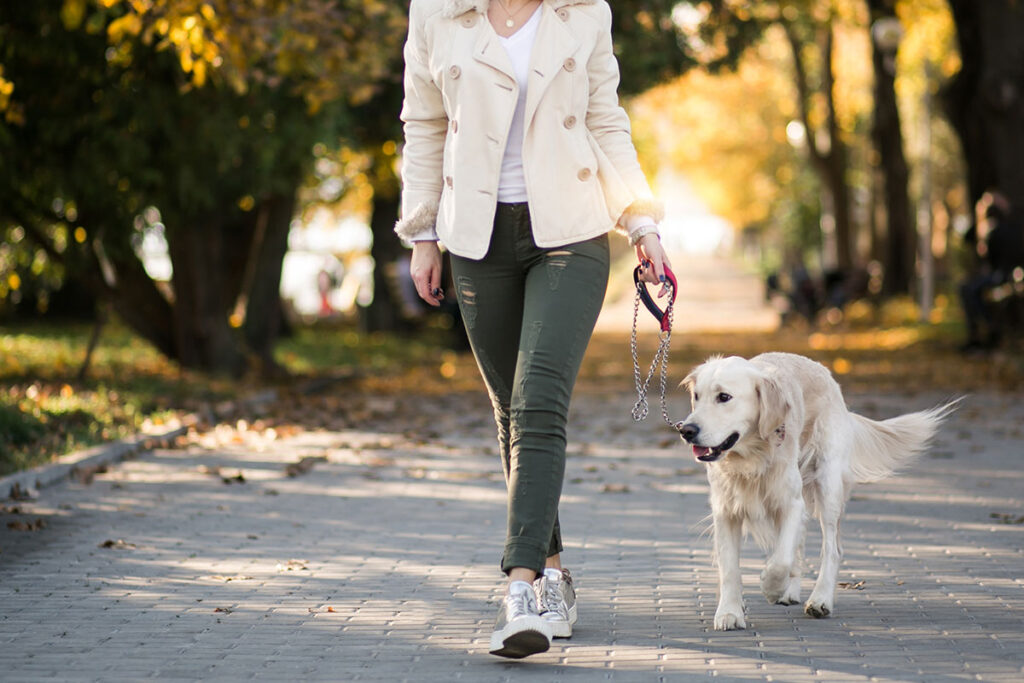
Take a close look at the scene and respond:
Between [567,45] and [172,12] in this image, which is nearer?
[567,45]

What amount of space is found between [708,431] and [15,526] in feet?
13.6

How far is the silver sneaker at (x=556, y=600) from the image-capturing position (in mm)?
4832

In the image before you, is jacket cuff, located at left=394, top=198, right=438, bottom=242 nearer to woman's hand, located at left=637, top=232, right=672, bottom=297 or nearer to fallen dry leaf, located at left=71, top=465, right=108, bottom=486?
woman's hand, located at left=637, top=232, right=672, bottom=297

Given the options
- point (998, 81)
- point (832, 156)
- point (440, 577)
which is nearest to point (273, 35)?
point (440, 577)

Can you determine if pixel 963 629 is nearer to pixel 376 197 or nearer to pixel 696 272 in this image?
pixel 376 197

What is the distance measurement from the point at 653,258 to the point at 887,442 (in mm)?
1706

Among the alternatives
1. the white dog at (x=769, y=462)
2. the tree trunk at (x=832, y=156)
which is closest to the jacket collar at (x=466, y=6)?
the white dog at (x=769, y=462)

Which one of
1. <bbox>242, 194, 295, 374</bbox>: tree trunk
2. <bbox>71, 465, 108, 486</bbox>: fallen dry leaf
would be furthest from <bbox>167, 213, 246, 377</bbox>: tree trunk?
<bbox>71, 465, 108, 486</bbox>: fallen dry leaf

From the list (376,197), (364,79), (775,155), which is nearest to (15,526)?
(364,79)

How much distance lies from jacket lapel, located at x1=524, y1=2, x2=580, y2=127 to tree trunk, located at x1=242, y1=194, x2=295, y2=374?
1339cm

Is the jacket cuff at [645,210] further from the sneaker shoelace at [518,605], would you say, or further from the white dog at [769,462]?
the sneaker shoelace at [518,605]

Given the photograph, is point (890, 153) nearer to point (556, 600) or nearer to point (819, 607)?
point (819, 607)

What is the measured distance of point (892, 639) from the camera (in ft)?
16.3

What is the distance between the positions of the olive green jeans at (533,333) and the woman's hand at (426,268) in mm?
116
